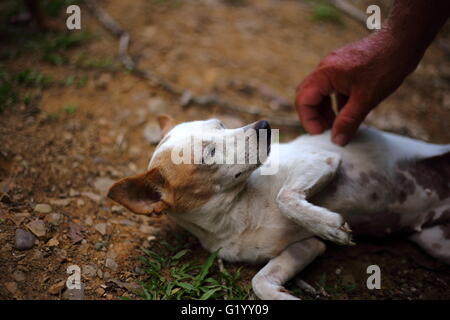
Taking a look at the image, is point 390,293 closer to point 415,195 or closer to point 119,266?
point 415,195

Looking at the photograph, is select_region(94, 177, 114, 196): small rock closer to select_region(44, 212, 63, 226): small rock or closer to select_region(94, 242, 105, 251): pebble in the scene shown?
select_region(44, 212, 63, 226): small rock

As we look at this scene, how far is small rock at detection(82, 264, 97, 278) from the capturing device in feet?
8.29

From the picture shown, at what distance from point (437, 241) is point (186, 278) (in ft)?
5.64

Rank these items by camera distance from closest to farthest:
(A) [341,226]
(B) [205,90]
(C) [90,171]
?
(A) [341,226] < (C) [90,171] < (B) [205,90]

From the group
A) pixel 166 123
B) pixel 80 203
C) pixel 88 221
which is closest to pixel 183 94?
pixel 166 123

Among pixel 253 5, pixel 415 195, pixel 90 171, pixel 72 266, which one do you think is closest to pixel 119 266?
pixel 72 266

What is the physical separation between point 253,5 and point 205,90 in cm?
214

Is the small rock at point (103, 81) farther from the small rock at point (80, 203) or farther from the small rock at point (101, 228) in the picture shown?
the small rock at point (101, 228)

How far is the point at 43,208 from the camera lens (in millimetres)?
2855

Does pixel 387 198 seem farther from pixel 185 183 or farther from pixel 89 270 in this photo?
pixel 89 270

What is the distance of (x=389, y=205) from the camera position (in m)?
2.71

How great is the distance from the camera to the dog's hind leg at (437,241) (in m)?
2.71

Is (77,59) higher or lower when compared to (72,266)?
higher

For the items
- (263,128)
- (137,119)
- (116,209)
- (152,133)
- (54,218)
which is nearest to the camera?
(263,128)
